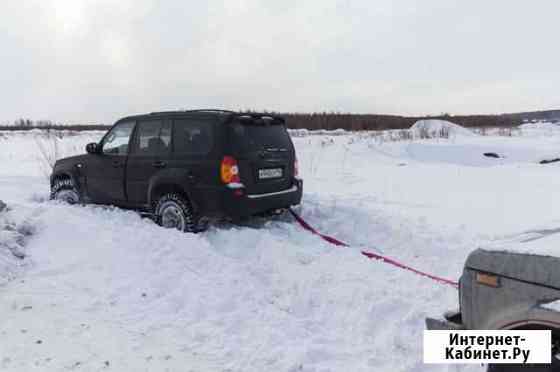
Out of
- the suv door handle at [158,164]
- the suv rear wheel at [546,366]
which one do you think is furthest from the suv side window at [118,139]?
the suv rear wheel at [546,366]

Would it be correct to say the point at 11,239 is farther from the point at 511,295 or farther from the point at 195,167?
the point at 511,295

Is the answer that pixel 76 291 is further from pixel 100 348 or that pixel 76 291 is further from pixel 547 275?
pixel 547 275

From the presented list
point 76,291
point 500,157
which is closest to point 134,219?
point 76,291

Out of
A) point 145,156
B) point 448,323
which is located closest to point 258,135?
point 145,156

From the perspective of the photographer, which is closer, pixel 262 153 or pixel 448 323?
pixel 448 323

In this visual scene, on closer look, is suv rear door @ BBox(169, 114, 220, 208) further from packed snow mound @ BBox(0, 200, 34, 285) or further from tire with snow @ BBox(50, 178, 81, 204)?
tire with snow @ BBox(50, 178, 81, 204)

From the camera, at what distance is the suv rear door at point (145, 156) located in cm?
707

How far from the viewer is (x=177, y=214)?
22.3 ft

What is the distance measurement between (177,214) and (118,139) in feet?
6.22

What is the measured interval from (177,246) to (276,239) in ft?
4.56

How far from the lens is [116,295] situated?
4512mm

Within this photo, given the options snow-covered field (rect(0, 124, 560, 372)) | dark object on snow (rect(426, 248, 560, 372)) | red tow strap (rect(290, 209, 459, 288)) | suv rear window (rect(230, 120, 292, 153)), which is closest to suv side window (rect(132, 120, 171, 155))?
snow-covered field (rect(0, 124, 560, 372))

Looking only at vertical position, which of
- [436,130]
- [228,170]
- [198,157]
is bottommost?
[228,170]

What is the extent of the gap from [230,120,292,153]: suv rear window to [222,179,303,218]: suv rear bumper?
25.6 inches
